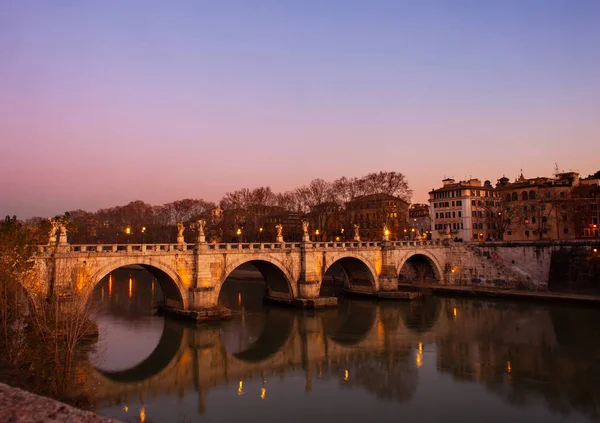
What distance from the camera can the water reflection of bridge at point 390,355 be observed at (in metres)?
17.4

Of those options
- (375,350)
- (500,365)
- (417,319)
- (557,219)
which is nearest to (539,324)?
(417,319)

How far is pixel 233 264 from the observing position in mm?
29188

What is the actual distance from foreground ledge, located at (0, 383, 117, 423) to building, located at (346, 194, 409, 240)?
43915mm

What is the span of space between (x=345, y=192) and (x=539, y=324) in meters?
28.9

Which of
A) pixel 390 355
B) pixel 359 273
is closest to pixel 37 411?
pixel 390 355

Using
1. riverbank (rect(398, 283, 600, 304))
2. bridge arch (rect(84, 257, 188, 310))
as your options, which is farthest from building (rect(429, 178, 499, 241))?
bridge arch (rect(84, 257, 188, 310))

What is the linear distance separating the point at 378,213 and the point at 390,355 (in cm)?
3267

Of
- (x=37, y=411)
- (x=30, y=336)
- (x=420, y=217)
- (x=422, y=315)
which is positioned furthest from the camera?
(x=420, y=217)

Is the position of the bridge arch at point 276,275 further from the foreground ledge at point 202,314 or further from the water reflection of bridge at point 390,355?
the foreground ledge at point 202,314

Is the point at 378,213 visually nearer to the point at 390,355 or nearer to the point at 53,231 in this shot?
the point at 390,355

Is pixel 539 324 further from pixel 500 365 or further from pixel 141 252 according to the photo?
pixel 141 252

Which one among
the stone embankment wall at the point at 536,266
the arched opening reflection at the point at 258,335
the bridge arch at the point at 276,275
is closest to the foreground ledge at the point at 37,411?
the arched opening reflection at the point at 258,335

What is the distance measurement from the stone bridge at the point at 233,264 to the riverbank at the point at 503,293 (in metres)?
3.16

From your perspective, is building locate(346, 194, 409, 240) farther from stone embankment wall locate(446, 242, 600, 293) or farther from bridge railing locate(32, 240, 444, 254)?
stone embankment wall locate(446, 242, 600, 293)
